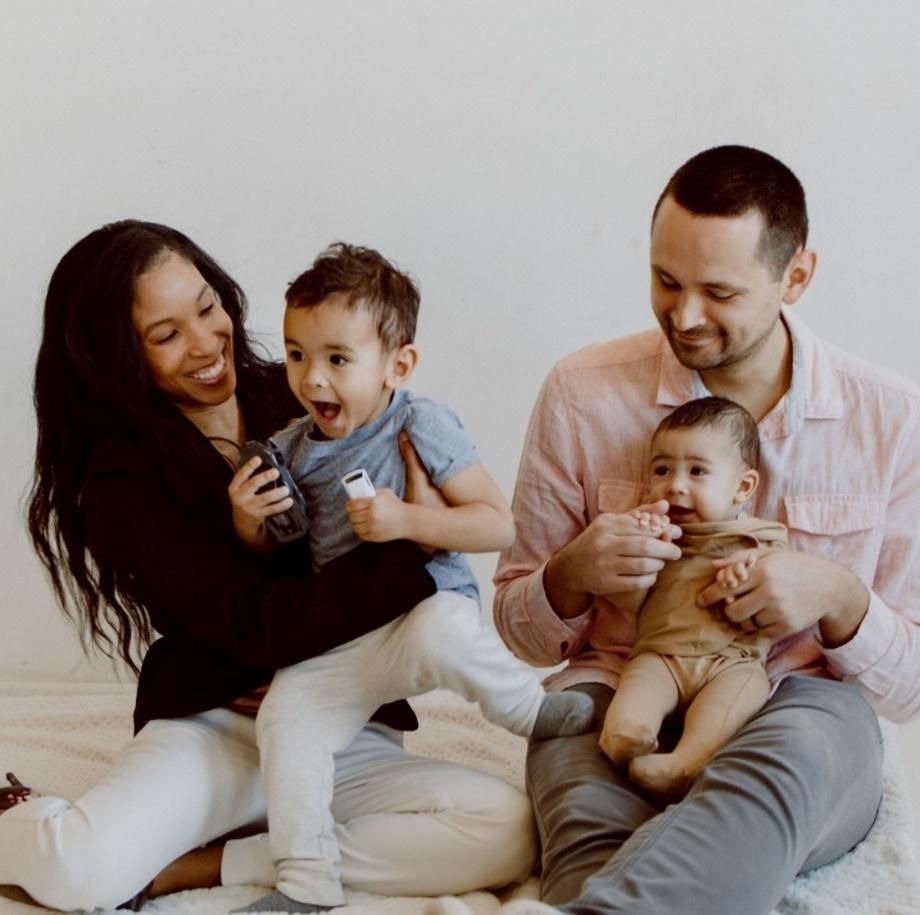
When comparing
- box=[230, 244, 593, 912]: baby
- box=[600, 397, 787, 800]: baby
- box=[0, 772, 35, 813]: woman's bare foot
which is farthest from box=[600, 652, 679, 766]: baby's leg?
box=[0, 772, 35, 813]: woman's bare foot

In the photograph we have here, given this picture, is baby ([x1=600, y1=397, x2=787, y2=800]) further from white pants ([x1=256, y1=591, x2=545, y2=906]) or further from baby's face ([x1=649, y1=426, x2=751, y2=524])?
white pants ([x1=256, y1=591, x2=545, y2=906])

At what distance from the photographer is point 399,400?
1707mm

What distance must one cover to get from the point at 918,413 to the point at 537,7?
920 millimetres

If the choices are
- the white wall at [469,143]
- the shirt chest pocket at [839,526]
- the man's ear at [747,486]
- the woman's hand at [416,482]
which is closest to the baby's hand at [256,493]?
the woman's hand at [416,482]

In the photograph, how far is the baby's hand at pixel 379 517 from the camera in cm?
159

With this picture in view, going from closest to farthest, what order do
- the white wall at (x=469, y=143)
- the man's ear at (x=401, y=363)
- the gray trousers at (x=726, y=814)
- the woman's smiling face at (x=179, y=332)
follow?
the gray trousers at (x=726, y=814), the man's ear at (x=401, y=363), the woman's smiling face at (x=179, y=332), the white wall at (x=469, y=143)

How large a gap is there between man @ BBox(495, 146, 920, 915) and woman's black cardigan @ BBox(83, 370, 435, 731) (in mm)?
269

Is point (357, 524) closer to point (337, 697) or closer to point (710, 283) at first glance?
point (337, 697)

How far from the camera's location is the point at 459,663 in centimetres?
165

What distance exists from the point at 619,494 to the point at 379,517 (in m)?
0.42

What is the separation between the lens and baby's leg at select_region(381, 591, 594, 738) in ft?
5.41

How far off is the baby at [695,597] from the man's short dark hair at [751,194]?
20 centimetres

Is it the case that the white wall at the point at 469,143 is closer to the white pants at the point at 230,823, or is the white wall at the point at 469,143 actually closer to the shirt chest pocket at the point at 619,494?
the shirt chest pocket at the point at 619,494

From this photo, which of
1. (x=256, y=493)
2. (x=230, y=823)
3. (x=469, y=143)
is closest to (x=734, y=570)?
(x=256, y=493)
